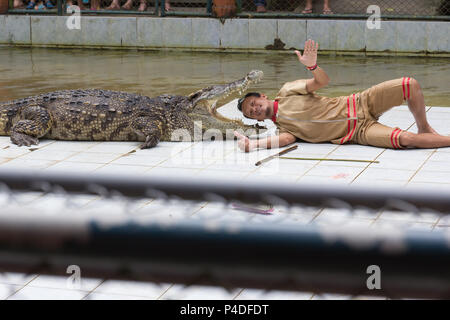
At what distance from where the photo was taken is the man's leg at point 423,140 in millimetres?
A: 4973

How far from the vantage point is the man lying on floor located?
5.00 m

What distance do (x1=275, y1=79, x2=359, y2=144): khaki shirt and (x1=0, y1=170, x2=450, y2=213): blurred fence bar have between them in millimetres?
4241

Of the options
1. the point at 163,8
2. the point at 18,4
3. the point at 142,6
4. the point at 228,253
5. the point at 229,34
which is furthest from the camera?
the point at 18,4

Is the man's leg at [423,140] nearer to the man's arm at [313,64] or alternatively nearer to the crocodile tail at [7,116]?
the man's arm at [313,64]

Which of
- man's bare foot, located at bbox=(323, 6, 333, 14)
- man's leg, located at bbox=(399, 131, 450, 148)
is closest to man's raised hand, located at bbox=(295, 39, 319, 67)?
man's leg, located at bbox=(399, 131, 450, 148)

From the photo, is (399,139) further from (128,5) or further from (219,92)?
(128,5)

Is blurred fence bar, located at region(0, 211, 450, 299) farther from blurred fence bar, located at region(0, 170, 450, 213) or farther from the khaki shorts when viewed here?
the khaki shorts

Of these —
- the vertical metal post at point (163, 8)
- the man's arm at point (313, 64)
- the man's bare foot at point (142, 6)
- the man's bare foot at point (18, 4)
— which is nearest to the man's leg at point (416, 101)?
the man's arm at point (313, 64)

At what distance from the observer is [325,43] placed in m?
11.3

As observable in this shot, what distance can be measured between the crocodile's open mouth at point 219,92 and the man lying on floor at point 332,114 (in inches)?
13.1

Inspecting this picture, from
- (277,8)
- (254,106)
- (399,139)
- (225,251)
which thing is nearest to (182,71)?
(277,8)

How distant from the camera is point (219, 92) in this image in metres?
5.60

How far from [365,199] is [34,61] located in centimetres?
1087

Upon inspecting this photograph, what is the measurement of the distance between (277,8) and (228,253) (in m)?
12.1
